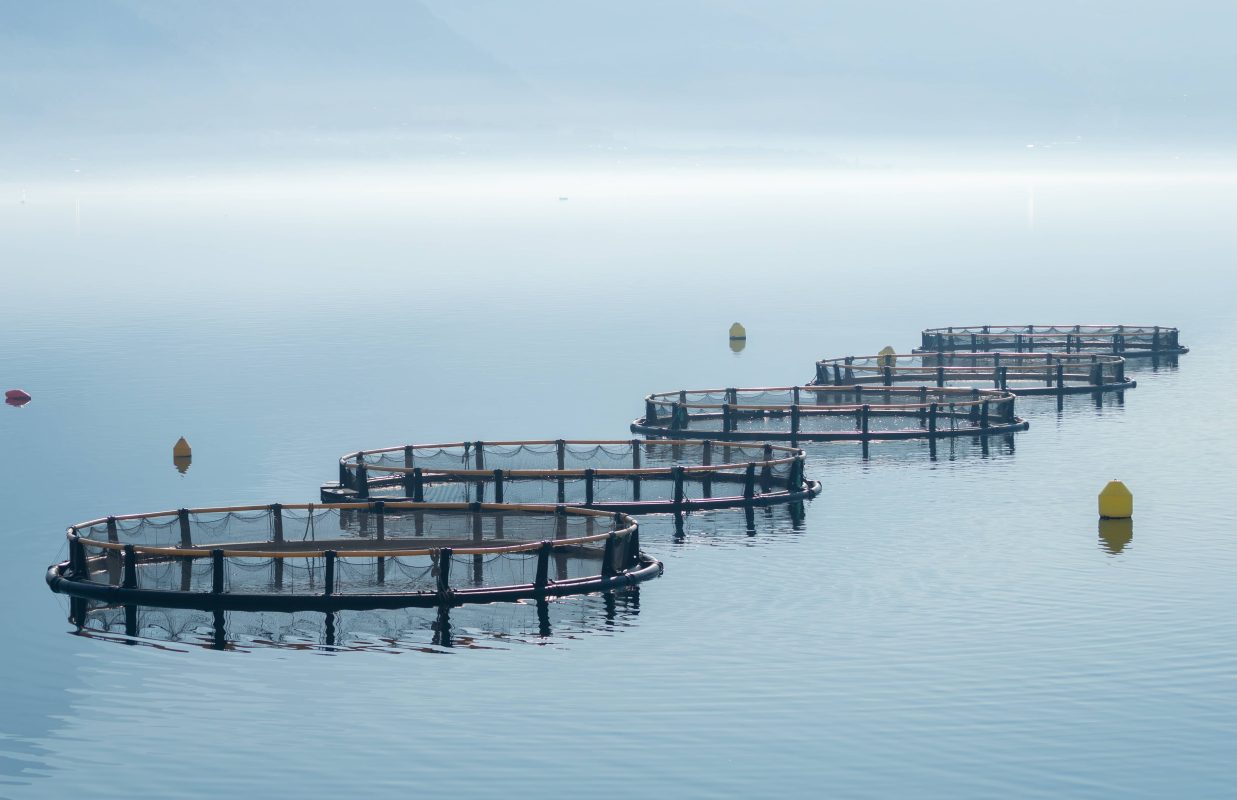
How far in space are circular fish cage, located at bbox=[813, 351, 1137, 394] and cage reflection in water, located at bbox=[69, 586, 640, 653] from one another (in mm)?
49745

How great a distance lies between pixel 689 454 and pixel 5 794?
3916 centimetres

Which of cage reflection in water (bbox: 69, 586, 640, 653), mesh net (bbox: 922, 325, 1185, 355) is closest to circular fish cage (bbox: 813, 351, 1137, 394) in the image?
mesh net (bbox: 922, 325, 1185, 355)

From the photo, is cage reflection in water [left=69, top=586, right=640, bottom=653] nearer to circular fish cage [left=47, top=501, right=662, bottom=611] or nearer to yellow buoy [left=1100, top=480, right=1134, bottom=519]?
circular fish cage [left=47, top=501, right=662, bottom=611]

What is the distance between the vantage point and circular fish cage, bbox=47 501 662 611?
53.3 m

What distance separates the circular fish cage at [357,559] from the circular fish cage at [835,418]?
2631 centimetres

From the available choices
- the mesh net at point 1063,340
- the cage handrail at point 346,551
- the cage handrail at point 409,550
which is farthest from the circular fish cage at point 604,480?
the mesh net at point 1063,340

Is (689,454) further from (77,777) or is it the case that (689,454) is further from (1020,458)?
(77,777)

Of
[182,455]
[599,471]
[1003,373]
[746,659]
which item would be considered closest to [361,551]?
[746,659]

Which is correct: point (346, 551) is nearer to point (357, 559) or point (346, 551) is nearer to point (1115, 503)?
point (357, 559)

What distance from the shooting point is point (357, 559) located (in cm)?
5791

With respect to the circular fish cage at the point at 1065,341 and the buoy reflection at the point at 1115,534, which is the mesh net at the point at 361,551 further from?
the circular fish cage at the point at 1065,341

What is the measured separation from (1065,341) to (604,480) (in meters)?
64.7

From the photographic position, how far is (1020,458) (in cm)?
8481

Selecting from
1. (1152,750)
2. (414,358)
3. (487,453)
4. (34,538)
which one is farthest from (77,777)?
(414,358)
